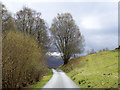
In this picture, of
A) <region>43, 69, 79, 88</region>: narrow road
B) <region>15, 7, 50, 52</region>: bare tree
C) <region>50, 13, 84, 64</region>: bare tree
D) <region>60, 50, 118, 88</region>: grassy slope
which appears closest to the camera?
<region>60, 50, 118, 88</region>: grassy slope

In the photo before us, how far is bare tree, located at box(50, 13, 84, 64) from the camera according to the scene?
124ft

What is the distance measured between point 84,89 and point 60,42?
28.6 metres

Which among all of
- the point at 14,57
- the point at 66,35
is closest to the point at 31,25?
the point at 66,35

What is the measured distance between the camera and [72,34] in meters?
37.8

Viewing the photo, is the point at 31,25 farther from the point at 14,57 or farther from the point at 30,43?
the point at 14,57

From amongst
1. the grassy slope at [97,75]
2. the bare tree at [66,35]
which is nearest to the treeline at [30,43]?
the bare tree at [66,35]

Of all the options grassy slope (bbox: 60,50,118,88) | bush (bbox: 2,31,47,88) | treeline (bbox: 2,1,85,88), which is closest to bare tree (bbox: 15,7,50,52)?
treeline (bbox: 2,1,85,88)

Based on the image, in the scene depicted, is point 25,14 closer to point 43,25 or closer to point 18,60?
point 43,25

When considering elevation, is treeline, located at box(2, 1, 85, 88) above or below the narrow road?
above

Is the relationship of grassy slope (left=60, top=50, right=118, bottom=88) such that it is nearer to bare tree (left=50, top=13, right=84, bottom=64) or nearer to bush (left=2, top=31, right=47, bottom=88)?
bush (left=2, top=31, right=47, bottom=88)

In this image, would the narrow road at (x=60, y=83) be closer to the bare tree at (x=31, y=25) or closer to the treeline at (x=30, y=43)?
the treeline at (x=30, y=43)

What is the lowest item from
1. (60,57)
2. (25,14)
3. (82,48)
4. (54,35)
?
(60,57)

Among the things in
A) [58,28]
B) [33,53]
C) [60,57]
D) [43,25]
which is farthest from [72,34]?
[33,53]

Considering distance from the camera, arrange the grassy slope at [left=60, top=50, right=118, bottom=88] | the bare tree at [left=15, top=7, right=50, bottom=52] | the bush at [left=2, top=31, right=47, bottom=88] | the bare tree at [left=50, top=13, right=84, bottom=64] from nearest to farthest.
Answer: the bush at [left=2, top=31, right=47, bottom=88]
the grassy slope at [left=60, top=50, right=118, bottom=88]
the bare tree at [left=15, top=7, right=50, bottom=52]
the bare tree at [left=50, top=13, right=84, bottom=64]
